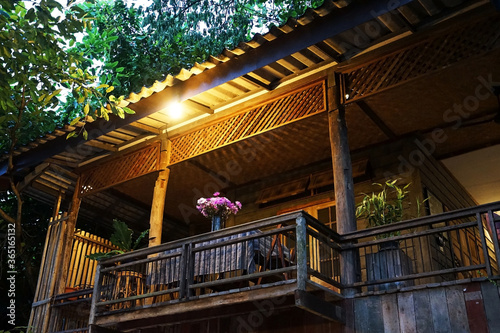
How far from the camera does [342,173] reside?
26.1 ft

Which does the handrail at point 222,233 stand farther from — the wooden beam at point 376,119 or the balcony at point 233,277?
the wooden beam at point 376,119

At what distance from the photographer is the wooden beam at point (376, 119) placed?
9.67 m

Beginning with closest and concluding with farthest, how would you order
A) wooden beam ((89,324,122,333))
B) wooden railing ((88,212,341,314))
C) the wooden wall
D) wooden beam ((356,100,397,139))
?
the wooden wall → wooden railing ((88,212,341,314)) → wooden beam ((89,324,122,333)) → wooden beam ((356,100,397,139))

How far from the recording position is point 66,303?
34.6 feet

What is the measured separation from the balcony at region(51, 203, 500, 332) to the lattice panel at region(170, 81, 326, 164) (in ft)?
6.68

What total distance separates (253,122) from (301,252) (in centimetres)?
339

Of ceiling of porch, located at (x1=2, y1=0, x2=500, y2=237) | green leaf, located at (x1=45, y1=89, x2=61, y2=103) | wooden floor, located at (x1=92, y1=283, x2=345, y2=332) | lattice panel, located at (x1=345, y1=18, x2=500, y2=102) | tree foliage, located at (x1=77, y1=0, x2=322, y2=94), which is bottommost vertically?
wooden floor, located at (x1=92, y1=283, x2=345, y2=332)

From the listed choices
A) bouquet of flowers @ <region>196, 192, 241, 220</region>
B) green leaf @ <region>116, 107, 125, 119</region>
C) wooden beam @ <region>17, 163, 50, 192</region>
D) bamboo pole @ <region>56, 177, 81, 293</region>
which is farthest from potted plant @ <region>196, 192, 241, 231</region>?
wooden beam @ <region>17, 163, 50, 192</region>

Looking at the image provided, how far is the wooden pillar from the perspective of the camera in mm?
9891

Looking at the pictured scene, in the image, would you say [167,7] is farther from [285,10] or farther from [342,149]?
[342,149]

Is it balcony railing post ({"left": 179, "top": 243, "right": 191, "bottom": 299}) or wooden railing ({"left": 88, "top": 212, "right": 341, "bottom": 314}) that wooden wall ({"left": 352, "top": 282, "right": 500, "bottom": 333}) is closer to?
wooden railing ({"left": 88, "top": 212, "right": 341, "bottom": 314})

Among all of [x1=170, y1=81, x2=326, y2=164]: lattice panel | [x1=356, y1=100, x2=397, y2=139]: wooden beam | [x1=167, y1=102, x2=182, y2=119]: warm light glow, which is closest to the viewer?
[x1=170, y1=81, x2=326, y2=164]: lattice panel

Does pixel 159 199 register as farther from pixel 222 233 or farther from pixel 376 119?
pixel 376 119

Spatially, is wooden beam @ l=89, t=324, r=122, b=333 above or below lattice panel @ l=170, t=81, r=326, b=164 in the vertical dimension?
below
